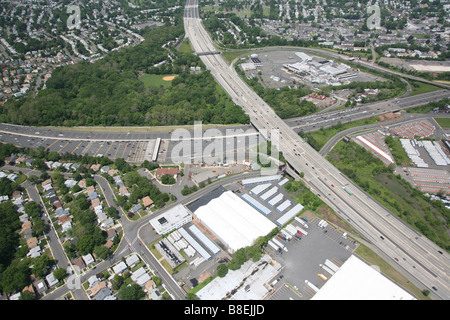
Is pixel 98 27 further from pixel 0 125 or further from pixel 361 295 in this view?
pixel 361 295

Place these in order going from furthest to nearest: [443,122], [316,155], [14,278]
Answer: [443,122] → [316,155] → [14,278]

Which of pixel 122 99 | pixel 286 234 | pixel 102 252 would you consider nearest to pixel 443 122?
pixel 286 234

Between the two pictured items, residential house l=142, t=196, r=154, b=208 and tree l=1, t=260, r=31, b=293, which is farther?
residential house l=142, t=196, r=154, b=208

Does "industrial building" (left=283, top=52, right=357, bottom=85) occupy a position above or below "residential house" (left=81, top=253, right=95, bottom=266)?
above

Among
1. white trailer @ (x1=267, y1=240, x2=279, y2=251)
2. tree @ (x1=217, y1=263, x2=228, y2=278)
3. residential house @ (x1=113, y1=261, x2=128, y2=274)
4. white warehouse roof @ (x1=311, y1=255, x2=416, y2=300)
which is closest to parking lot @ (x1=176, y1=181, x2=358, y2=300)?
white trailer @ (x1=267, y1=240, x2=279, y2=251)

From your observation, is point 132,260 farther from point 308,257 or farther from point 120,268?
point 308,257

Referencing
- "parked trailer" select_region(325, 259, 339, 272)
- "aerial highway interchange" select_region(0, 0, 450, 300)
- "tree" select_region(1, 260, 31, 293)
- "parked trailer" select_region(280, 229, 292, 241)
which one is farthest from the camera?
"parked trailer" select_region(280, 229, 292, 241)

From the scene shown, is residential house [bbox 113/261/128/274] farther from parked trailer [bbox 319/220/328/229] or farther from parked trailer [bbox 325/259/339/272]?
parked trailer [bbox 319/220/328/229]

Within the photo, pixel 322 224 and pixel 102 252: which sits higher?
pixel 102 252
